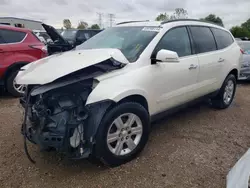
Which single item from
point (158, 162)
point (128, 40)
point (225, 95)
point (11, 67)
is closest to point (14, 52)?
point (11, 67)

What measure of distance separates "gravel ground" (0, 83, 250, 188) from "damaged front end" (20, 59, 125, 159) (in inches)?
15.3

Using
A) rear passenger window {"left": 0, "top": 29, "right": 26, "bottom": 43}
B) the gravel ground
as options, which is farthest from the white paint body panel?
rear passenger window {"left": 0, "top": 29, "right": 26, "bottom": 43}

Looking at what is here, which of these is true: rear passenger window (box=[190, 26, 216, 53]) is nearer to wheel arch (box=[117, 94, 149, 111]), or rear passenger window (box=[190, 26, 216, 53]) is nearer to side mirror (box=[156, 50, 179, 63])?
side mirror (box=[156, 50, 179, 63])

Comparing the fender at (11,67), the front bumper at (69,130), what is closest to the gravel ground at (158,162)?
the front bumper at (69,130)

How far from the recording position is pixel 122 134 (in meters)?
2.87

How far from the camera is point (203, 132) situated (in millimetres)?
3967

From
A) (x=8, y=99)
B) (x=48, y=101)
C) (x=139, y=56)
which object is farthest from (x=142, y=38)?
(x=8, y=99)

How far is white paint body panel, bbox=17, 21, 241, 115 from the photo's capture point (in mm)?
2607

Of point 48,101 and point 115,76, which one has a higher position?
point 115,76

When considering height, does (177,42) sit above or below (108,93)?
above

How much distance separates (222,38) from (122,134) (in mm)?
3200

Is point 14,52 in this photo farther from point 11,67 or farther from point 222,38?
point 222,38

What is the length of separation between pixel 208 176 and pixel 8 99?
485 cm

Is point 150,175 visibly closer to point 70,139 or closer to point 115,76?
point 70,139
